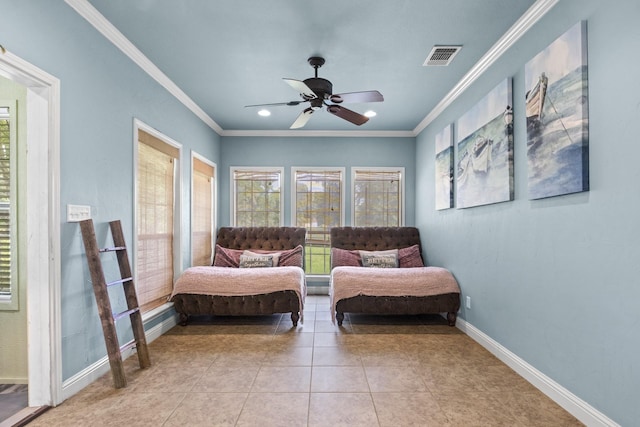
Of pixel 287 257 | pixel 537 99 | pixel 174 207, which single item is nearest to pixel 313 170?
pixel 287 257

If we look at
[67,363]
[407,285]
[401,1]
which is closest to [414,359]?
[407,285]

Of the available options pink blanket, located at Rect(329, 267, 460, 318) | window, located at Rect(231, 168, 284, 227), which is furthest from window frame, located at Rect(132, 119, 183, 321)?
pink blanket, located at Rect(329, 267, 460, 318)

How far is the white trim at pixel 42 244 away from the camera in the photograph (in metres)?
2.07

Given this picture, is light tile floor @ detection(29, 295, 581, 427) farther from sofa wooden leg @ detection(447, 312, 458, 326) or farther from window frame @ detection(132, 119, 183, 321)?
window frame @ detection(132, 119, 183, 321)

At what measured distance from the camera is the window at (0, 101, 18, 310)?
2.35m

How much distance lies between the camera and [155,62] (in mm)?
3119

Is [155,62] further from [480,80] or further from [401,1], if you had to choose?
[480,80]

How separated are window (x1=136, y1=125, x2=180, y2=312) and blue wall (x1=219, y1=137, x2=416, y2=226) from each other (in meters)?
1.65

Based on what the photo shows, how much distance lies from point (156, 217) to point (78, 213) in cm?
124

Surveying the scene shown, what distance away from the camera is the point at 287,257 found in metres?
4.66

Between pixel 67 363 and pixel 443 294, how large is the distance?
11.2 ft

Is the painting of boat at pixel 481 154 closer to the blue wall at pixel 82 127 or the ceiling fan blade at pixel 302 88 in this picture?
the ceiling fan blade at pixel 302 88

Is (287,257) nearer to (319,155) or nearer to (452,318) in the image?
(319,155)

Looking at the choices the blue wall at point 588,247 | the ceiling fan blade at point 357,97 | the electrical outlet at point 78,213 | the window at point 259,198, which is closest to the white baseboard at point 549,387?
the blue wall at point 588,247
